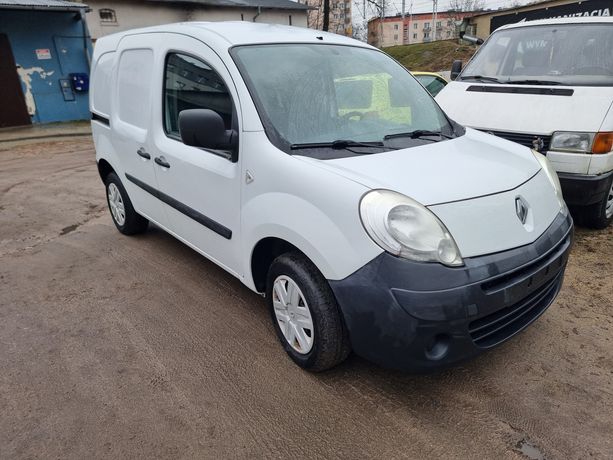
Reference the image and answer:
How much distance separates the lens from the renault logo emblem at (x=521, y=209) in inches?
Answer: 89.1

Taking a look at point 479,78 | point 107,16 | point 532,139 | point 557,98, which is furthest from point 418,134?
point 107,16

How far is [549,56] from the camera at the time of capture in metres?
4.71

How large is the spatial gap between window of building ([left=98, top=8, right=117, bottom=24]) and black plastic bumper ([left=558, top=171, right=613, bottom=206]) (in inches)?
709

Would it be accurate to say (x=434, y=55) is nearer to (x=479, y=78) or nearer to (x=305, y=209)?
(x=479, y=78)

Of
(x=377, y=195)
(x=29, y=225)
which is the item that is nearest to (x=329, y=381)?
(x=377, y=195)

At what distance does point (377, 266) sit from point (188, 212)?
68.0 inches

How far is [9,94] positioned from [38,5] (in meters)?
2.84

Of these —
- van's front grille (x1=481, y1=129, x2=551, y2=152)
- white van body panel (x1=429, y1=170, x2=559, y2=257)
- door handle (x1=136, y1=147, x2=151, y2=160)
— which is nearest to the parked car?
van's front grille (x1=481, y1=129, x2=551, y2=152)

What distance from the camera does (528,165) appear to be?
2.67 metres

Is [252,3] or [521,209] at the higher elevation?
[252,3]

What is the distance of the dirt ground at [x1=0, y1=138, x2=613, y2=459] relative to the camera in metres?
2.12

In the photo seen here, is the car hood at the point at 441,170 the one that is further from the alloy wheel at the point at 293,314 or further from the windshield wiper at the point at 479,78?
the windshield wiper at the point at 479,78

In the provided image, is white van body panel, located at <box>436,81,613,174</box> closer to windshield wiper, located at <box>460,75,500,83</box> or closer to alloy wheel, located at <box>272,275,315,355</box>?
windshield wiper, located at <box>460,75,500,83</box>

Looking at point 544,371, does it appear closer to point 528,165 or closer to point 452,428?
point 452,428
